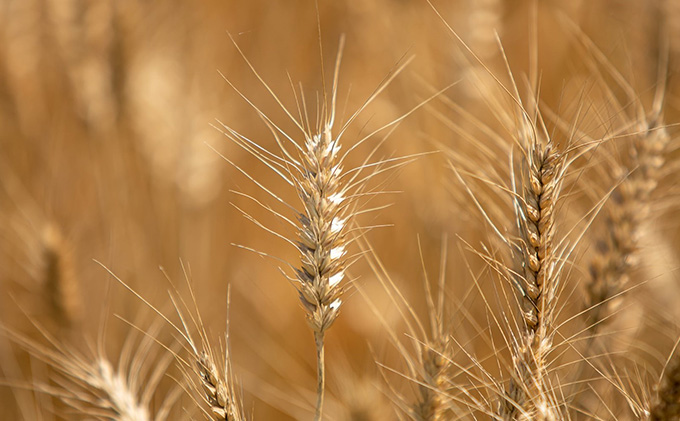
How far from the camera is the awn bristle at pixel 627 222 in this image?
1049 millimetres

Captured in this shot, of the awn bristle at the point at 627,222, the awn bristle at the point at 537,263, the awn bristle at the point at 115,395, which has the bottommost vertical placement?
the awn bristle at the point at 115,395

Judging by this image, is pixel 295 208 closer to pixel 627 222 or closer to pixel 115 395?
pixel 115 395

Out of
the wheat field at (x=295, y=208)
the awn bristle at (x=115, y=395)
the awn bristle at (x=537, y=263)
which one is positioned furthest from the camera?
the wheat field at (x=295, y=208)

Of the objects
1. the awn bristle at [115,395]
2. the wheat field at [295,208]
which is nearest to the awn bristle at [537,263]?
the wheat field at [295,208]

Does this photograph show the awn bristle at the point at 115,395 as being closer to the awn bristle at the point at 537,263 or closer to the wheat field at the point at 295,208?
the wheat field at the point at 295,208

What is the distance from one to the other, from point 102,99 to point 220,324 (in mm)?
927

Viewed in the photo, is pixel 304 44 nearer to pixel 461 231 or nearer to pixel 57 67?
pixel 57 67

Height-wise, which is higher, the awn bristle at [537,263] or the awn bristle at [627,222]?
the awn bristle at [627,222]

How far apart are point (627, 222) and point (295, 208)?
1181mm

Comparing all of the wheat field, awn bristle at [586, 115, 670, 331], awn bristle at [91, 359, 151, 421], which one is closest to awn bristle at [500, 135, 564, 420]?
the wheat field

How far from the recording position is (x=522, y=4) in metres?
2.75

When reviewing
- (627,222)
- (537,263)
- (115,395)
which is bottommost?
(115,395)

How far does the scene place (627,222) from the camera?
42.1 inches

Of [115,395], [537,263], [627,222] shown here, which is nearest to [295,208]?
[115,395]
